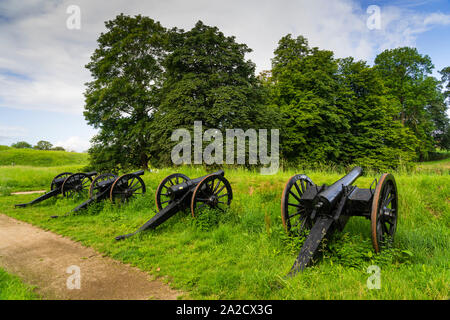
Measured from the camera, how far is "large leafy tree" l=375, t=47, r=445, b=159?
→ 25547 mm

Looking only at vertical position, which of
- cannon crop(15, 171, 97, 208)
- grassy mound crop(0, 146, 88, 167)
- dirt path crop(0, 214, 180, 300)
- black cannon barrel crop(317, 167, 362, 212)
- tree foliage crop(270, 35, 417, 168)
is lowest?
dirt path crop(0, 214, 180, 300)

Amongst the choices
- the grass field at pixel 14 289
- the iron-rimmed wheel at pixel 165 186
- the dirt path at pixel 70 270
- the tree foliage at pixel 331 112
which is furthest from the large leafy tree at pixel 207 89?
the grass field at pixel 14 289

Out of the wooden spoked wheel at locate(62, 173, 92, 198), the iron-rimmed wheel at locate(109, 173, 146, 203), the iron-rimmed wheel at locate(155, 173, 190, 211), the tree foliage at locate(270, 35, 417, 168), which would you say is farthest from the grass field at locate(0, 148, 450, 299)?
the tree foliage at locate(270, 35, 417, 168)

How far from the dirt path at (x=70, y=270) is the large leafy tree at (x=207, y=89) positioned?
354 inches

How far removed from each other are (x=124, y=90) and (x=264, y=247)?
16497 mm

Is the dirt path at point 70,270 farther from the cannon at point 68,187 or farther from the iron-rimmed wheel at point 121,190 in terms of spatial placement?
the cannon at point 68,187

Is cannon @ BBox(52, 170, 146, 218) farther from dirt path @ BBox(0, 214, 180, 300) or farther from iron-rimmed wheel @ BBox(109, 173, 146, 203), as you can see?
dirt path @ BBox(0, 214, 180, 300)

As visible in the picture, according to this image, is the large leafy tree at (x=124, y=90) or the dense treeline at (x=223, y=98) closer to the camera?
the dense treeline at (x=223, y=98)

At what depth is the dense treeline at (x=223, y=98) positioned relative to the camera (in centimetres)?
1456

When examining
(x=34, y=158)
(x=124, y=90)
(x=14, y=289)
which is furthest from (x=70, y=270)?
(x=34, y=158)

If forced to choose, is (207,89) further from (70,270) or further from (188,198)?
(70,270)

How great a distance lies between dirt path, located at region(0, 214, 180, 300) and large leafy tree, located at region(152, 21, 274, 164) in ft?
29.5
